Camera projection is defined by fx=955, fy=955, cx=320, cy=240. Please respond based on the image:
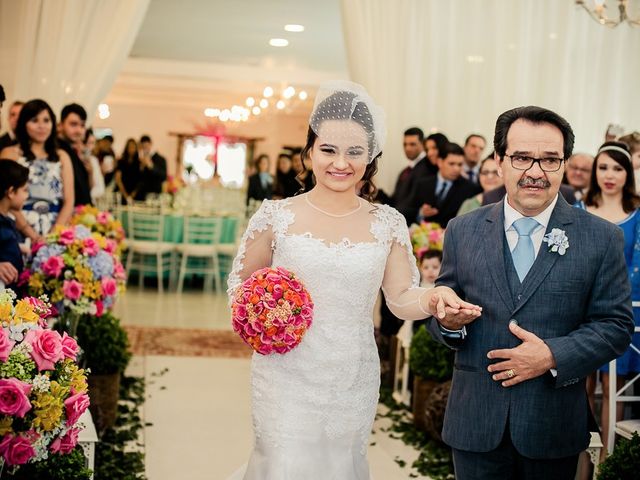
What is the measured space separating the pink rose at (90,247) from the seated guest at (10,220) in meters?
0.39

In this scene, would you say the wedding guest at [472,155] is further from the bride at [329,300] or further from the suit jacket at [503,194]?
the bride at [329,300]

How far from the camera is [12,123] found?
761 centimetres

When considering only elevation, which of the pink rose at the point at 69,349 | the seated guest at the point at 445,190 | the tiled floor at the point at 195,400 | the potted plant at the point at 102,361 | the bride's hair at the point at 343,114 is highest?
the bride's hair at the point at 343,114

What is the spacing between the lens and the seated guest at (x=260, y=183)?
17.4m

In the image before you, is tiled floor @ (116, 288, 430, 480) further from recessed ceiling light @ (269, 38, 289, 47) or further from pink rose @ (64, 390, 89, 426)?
recessed ceiling light @ (269, 38, 289, 47)

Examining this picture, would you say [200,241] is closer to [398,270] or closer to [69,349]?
[398,270]

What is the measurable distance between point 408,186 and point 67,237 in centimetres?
381

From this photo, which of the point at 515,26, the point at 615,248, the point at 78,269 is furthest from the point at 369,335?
the point at 515,26

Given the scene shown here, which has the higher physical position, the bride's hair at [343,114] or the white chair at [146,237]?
the bride's hair at [343,114]

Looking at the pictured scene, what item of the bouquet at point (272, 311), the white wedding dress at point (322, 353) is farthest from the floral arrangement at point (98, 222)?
the bouquet at point (272, 311)

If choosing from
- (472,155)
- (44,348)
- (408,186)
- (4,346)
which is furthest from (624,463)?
(472,155)

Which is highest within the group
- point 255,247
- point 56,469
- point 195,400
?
point 255,247

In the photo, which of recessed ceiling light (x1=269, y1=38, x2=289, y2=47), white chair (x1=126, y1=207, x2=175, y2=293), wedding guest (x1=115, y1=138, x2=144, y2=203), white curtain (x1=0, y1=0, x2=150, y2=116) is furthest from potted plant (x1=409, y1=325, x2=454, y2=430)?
recessed ceiling light (x1=269, y1=38, x2=289, y2=47)

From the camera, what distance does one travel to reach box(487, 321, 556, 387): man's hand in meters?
2.98
